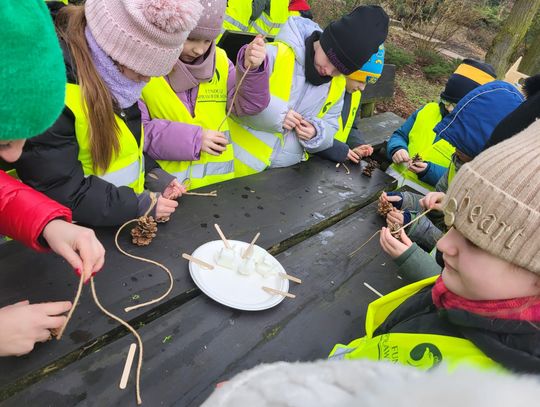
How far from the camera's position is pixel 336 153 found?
285 cm

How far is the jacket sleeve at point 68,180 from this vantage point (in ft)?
4.71

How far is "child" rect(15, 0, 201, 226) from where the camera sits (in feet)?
4.92

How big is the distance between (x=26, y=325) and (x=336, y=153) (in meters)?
2.25

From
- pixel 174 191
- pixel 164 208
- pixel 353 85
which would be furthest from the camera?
pixel 353 85

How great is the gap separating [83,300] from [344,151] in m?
2.10

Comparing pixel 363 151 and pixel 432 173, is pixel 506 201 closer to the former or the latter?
pixel 363 151

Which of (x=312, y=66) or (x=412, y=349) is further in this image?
(x=312, y=66)

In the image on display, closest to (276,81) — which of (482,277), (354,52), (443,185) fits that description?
(354,52)

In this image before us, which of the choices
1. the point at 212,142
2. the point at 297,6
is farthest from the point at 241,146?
the point at 297,6

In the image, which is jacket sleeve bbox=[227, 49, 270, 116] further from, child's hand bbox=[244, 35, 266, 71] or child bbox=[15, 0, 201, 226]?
child bbox=[15, 0, 201, 226]

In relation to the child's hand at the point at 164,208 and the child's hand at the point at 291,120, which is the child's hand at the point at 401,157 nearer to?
the child's hand at the point at 291,120

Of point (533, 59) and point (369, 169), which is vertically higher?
point (533, 59)

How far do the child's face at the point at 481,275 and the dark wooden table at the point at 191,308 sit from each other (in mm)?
491

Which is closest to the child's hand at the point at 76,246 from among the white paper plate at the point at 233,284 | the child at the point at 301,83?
the white paper plate at the point at 233,284
